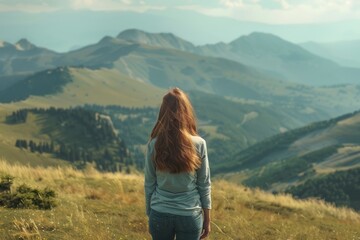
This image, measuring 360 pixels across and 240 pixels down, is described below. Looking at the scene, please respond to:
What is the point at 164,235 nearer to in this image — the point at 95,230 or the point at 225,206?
the point at 95,230

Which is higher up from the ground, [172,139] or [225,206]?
[172,139]

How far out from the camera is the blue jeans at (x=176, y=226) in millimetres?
7375

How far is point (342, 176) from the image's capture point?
187625mm

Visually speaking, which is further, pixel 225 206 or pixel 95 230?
pixel 225 206

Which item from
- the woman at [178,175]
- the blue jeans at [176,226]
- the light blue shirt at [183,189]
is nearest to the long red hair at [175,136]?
the woman at [178,175]

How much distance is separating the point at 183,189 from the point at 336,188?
7239 inches

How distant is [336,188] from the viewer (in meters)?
177

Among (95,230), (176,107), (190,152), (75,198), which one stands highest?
(176,107)

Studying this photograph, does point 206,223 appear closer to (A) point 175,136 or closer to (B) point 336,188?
(A) point 175,136

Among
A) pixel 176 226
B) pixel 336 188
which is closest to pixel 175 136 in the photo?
pixel 176 226

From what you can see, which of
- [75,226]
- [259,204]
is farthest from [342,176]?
[75,226]

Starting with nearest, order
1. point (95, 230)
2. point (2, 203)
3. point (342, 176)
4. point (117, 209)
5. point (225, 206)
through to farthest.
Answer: point (95, 230), point (2, 203), point (117, 209), point (225, 206), point (342, 176)

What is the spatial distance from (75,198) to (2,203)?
3364 millimetres

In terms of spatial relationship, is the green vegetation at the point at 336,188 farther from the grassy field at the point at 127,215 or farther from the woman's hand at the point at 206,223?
the woman's hand at the point at 206,223
